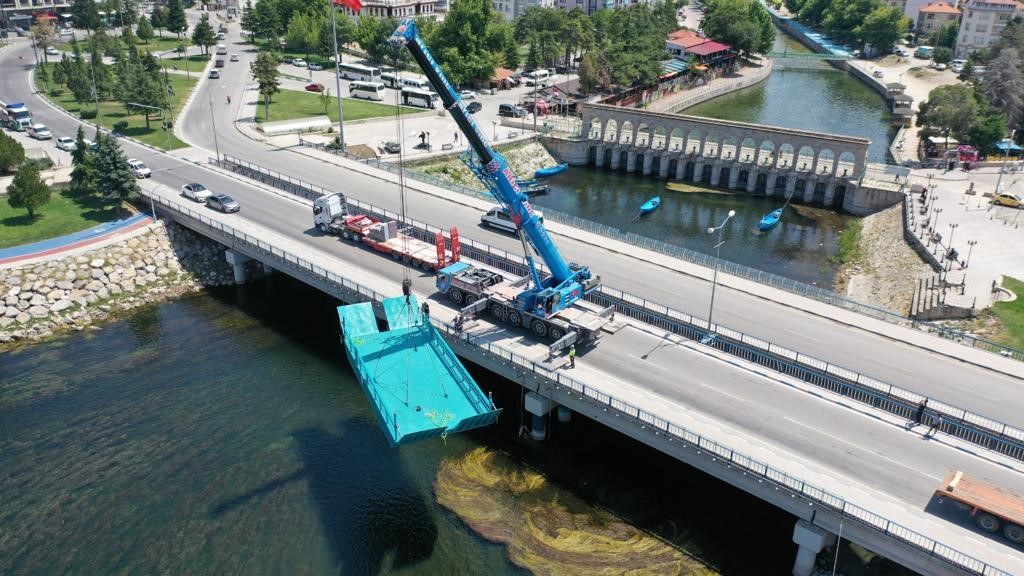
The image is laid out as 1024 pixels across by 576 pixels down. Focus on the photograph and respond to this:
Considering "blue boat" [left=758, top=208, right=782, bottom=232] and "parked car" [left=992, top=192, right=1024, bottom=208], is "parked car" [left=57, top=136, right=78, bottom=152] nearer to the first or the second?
"blue boat" [left=758, top=208, right=782, bottom=232]

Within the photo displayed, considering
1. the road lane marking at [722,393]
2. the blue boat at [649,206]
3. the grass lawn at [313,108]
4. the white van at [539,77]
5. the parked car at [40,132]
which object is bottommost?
the blue boat at [649,206]

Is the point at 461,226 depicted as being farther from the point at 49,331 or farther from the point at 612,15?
the point at 612,15

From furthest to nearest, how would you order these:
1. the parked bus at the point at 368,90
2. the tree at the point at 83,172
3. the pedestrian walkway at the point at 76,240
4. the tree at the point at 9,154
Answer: the parked bus at the point at 368,90, the tree at the point at 9,154, the tree at the point at 83,172, the pedestrian walkway at the point at 76,240

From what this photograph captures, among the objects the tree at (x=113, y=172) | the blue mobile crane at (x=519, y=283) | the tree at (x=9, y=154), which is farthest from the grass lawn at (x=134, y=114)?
the blue mobile crane at (x=519, y=283)

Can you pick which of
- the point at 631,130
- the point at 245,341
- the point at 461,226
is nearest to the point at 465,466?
the point at 245,341

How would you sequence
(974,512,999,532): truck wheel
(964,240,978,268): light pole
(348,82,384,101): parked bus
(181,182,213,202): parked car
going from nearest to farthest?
(974,512,999,532): truck wheel → (964,240,978,268): light pole → (181,182,213,202): parked car → (348,82,384,101): parked bus

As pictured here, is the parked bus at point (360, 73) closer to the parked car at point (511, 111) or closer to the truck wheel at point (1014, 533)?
the parked car at point (511, 111)

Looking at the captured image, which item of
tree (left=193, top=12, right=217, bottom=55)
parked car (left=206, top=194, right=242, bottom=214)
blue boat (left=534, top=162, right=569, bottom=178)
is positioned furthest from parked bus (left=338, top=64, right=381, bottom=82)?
parked car (left=206, top=194, right=242, bottom=214)

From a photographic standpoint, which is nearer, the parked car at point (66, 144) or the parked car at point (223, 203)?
the parked car at point (223, 203)

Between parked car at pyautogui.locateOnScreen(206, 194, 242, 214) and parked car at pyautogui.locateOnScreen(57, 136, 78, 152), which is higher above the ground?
parked car at pyautogui.locateOnScreen(57, 136, 78, 152)
